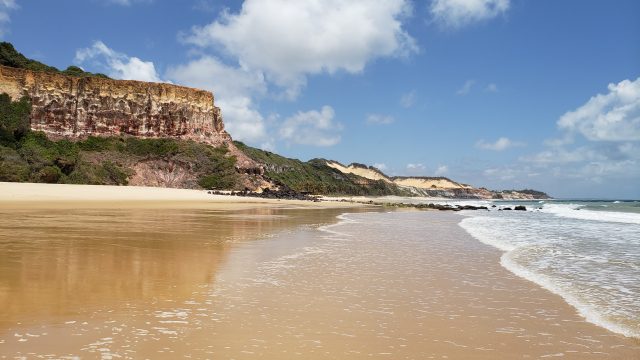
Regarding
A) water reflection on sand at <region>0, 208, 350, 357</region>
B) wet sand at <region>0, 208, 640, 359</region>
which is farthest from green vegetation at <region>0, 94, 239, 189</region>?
wet sand at <region>0, 208, 640, 359</region>

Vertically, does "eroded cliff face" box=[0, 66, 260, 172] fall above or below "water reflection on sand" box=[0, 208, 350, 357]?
above

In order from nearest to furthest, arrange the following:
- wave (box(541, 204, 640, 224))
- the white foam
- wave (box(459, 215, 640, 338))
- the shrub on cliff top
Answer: the white foam < wave (box(459, 215, 640, 338)) < wave (box(541, 204, 640, 224)) < the shrub on cliff top

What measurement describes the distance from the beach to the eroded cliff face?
5925cm

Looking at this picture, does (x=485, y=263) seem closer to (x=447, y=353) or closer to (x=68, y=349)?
(x=447, y=353)

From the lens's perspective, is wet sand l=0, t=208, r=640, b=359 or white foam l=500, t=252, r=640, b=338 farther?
white foam l=500, t=252, r=640, b=338

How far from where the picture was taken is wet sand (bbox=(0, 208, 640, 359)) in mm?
4652

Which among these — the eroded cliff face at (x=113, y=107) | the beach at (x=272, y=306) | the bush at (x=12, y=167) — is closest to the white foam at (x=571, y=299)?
the beach at (x=272, y=306)

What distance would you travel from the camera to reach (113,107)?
66812 mm

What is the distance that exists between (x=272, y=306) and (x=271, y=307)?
5cm

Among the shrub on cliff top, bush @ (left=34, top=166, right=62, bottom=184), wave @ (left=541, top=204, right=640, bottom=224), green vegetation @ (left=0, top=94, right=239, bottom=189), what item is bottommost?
wave @ (left=541, top=204, right=640, bottom=224)

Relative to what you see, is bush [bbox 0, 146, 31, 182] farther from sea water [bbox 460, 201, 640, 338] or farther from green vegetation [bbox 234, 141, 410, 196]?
green vegetation [bbox 234, 141, 410, 196]

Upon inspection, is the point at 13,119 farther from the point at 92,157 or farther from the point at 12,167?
the point at 12,167

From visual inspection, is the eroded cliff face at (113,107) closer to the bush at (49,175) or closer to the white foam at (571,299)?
the bush at (49,175)

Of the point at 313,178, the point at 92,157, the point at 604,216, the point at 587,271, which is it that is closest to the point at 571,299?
the point at 587,271
